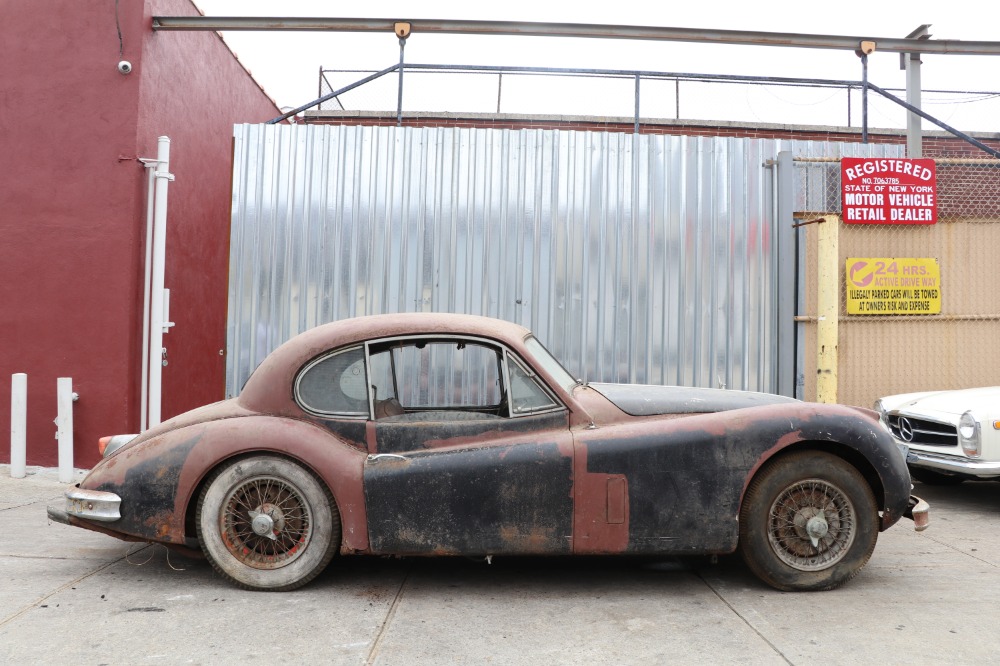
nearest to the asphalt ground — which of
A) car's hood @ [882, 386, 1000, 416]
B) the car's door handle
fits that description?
the car's door handle

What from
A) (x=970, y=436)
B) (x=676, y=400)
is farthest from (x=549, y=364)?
(x=970, y=436)

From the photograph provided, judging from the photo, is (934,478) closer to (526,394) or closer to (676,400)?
(676,400)

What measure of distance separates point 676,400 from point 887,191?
4.85m

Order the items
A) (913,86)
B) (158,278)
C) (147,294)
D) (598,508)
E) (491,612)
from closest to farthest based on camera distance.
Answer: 1. (491,612)
2. (598,508)
3. (158,278)
4. (147,294)
5. (913,86)

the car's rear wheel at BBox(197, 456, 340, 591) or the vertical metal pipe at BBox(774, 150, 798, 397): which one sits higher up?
the vertical metal pipe at BBox(774, 150, 798, 397)

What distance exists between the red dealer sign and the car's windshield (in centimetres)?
465

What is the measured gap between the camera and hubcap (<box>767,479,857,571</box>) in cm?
370

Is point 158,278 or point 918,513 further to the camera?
point 158,278

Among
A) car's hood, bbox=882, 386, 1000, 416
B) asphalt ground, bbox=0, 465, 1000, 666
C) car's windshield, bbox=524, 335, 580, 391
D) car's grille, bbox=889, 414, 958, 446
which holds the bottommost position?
asphalt ground, bbox=0, 465, 1000, 666

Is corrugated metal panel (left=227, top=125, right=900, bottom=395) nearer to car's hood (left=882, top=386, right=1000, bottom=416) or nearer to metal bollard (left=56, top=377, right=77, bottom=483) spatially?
car's hood (left=882, top=386, right=1000, bottom=416)

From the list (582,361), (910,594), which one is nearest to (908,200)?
(582,361)

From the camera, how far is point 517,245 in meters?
7.14

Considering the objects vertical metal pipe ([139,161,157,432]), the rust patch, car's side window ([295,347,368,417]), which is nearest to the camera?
the rust patch

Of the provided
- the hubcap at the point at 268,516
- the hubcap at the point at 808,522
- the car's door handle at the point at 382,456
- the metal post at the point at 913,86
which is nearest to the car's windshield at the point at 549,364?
the car's door handle at the point at 382,456
